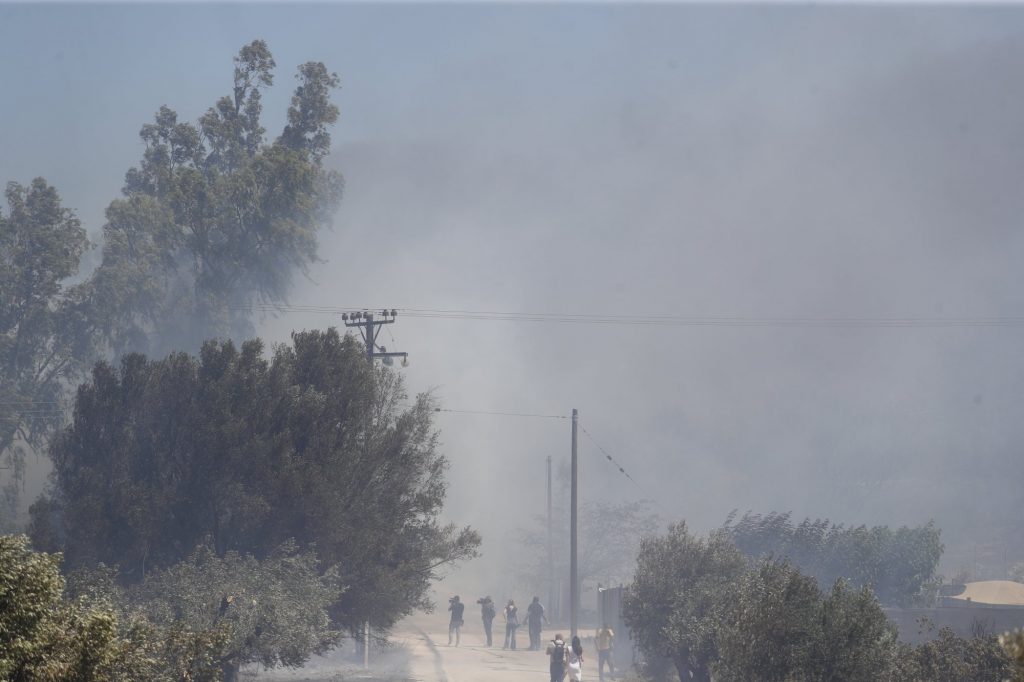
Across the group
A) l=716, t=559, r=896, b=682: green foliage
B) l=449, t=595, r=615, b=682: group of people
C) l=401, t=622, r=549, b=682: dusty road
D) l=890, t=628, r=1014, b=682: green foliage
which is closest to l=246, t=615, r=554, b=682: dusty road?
l=401, t=622, r=549, b=682: dusty road

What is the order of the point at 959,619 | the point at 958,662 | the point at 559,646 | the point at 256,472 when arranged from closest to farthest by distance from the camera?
1. the point at 958,662
2. the point at 256,472
3. the point at 559,646
4. the point at 959,619

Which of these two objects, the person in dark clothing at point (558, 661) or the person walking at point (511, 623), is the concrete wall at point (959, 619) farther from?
the person walking at point (511, 623)

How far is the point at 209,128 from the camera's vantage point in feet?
242

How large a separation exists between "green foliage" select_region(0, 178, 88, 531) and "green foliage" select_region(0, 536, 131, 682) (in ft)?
187

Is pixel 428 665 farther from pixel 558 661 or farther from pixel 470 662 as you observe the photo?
→ pixel 558 661

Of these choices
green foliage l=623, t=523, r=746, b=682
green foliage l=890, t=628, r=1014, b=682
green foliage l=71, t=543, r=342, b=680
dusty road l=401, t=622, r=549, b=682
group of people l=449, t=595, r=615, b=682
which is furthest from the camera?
dusty road l=401, t=622, r=549, b=682

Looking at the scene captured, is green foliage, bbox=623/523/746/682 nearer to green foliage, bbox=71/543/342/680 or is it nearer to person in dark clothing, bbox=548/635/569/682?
person in dark clothing, bbox=548/635/569/682

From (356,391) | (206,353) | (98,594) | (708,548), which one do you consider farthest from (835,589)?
(206,353)

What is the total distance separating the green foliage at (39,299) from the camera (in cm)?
6256

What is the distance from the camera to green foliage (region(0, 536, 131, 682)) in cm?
757

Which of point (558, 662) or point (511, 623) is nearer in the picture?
point (558, 662)

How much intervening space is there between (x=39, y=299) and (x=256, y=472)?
40405 millimetres

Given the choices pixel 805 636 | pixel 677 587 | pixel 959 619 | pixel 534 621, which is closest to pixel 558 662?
pixel 677 587

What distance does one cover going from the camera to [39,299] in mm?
64625
